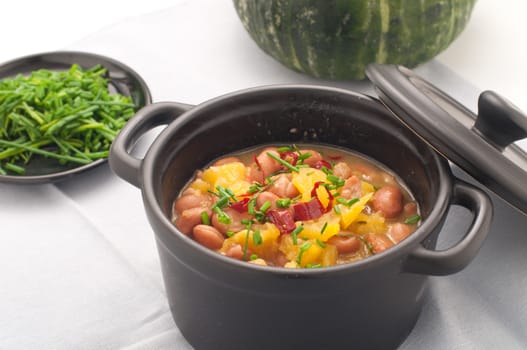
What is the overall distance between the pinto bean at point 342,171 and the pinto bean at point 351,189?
1.9 inches

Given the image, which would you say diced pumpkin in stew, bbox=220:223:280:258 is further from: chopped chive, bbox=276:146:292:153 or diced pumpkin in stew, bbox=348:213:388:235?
chopped chive, bbox=276:146:292:153

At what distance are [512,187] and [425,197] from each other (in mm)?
262

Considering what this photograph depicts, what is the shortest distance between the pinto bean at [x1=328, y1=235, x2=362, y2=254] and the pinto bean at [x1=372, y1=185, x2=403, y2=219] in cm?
14

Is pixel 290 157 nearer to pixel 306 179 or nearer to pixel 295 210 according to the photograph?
pixel 306 179

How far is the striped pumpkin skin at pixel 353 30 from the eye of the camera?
85.7 inches

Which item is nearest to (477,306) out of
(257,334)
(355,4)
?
(257,334)

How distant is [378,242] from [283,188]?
9.6 inches

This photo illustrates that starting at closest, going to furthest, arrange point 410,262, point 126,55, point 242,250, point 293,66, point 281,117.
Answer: point 410,262 → point 242,250 → point 281,117 → point 293,66 → point 126,55

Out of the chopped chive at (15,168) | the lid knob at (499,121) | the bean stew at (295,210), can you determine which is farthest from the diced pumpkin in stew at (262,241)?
the chopped chive at (15,168)

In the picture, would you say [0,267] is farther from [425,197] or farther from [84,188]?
[425,197]

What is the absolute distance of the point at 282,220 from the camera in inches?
60.1

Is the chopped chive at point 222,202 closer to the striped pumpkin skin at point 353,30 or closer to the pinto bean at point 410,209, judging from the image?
the pinto bean at point 410,209

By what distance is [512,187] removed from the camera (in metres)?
1.40

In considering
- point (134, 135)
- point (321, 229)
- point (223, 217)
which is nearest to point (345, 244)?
point (321, 229)
